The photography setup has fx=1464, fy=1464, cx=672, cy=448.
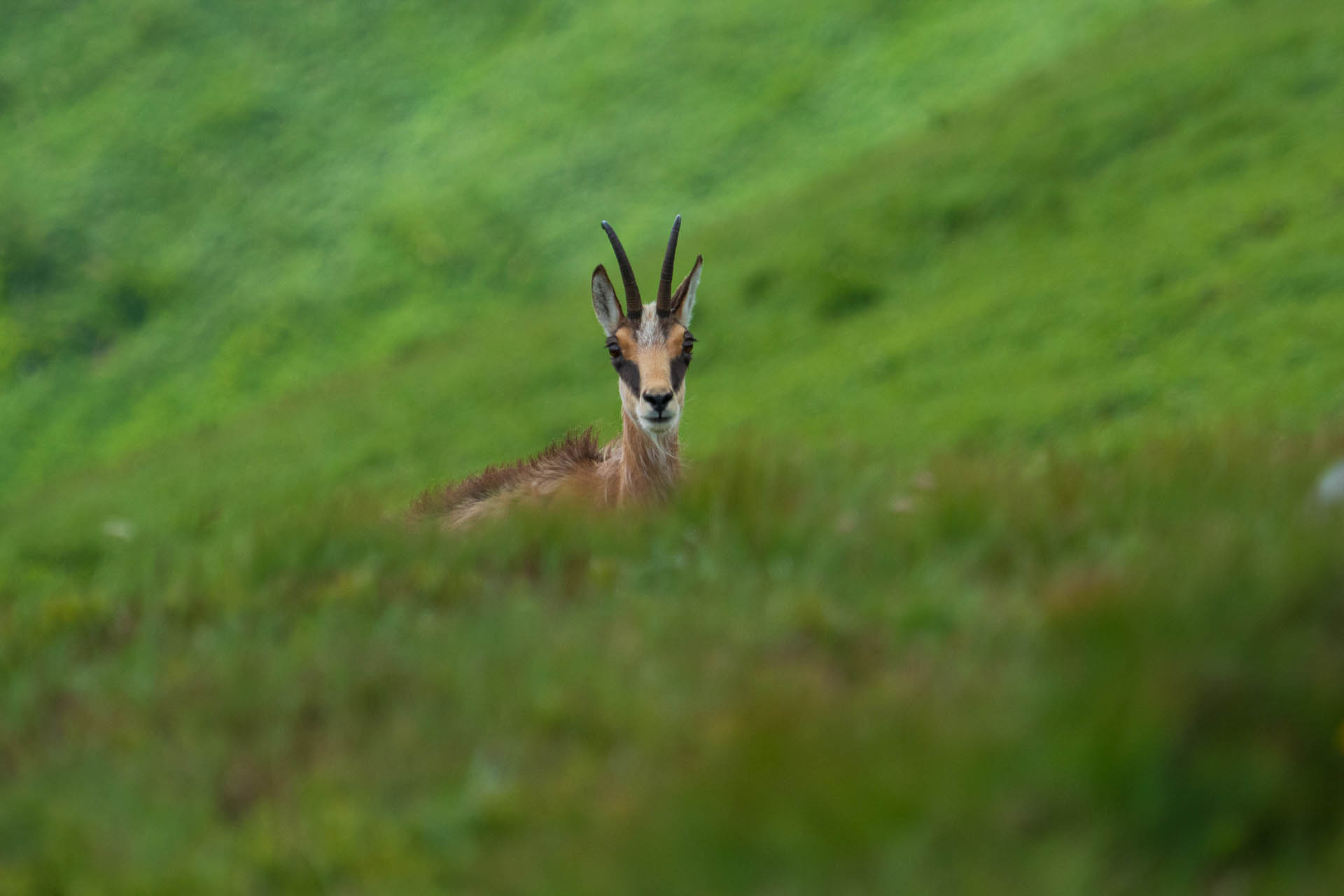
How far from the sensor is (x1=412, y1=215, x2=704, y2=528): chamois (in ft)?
33.7

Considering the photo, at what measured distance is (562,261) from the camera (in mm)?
50969

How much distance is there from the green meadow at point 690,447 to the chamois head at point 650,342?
1.71 meters

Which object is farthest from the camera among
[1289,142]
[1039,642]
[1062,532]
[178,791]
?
[1289,142]

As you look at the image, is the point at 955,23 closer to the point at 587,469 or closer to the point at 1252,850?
the point at 587,469

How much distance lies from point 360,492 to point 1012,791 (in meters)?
4.56

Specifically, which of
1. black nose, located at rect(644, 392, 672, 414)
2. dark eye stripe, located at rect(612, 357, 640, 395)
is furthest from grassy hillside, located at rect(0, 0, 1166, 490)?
black nose, located at rect(644, 392, 672, 414)

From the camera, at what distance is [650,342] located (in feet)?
37.3

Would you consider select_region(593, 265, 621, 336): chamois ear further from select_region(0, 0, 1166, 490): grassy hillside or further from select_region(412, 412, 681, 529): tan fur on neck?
select_region(0, 0, 1166, 490): grassy hillside

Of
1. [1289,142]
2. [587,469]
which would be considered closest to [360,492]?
[587,469]

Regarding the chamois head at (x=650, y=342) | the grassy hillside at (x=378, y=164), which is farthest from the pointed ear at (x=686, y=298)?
the grassy hillside at (x=378, y=164)

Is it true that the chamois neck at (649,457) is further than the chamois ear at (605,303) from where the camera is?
No

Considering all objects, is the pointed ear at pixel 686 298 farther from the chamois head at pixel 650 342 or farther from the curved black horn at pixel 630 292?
the curved black horn at pixel 630 292

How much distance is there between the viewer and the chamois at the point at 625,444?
10273 mm

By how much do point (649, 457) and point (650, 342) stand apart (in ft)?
3.41
